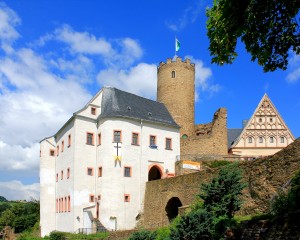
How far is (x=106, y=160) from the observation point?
133 feet

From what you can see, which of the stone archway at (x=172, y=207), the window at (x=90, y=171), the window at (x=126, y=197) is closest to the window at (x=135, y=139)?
the window at (x=90, y=171)

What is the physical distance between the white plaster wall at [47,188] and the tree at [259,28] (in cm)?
3966

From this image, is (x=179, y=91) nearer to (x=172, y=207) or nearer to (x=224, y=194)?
(x=172, y=207)

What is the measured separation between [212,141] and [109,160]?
47.4 feet

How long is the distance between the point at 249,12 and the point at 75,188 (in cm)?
3320

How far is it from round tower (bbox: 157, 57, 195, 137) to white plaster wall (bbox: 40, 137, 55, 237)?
1417 centimetres

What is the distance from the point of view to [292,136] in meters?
57.3

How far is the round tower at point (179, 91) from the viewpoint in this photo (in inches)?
2077

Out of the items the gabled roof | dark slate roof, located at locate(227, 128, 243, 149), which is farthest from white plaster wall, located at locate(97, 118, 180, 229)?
dark slate roof, located at locate(227, 128, 243, 149)

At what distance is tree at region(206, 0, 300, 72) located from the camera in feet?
30.4

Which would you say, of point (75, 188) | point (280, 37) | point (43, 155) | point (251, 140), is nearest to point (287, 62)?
point (280, 37)

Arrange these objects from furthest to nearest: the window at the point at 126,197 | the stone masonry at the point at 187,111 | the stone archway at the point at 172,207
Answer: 1. the stone masonry at the point at 187,111
2. the window at the point at 126,197
3. the stone archway at the point at 172,207

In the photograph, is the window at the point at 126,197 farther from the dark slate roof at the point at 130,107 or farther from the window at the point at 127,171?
the dark slate roof at the point at 130,107

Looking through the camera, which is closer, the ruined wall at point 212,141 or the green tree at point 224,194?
the green tree at point 224,194
